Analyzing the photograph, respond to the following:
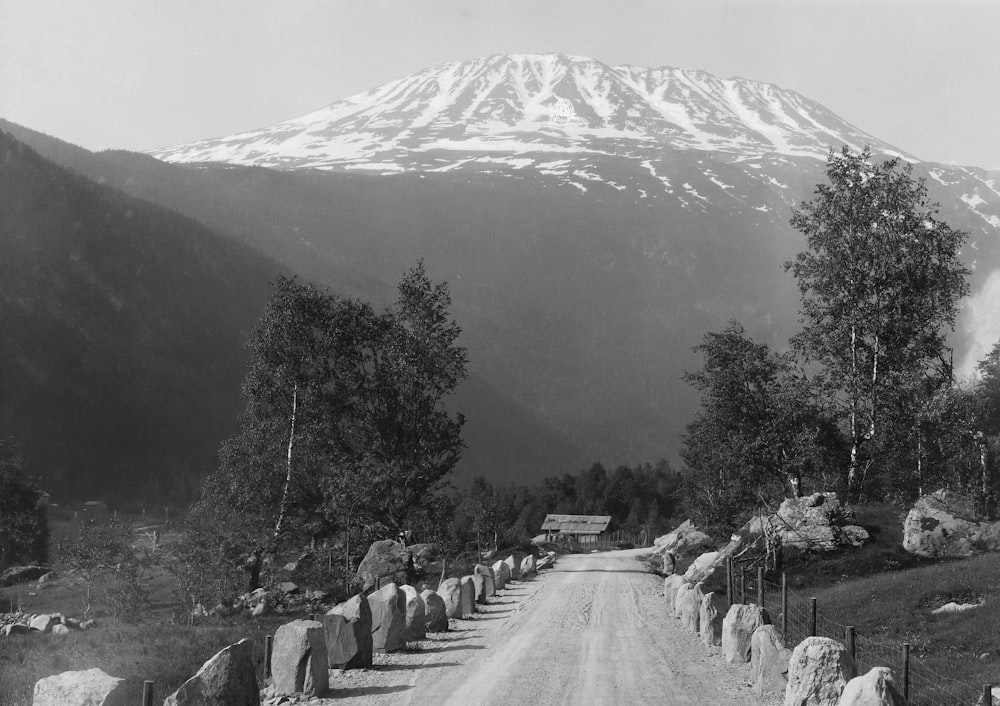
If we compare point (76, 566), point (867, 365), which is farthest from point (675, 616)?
point (76, 566)

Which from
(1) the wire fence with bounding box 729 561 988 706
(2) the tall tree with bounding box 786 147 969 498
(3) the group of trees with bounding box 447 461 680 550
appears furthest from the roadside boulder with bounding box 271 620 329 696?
(3) the group of trees with bounding box 447 461 680 550

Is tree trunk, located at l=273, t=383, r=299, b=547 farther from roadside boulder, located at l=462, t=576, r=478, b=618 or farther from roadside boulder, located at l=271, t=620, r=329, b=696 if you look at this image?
roadside boulder, located at l=271, t=620, r=329, b=696

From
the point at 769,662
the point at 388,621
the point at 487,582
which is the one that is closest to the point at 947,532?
the point at 487,582

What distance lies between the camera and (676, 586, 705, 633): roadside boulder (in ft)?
87.3

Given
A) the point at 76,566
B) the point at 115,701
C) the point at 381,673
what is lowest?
the point at 76,566

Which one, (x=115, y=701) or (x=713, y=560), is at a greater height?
(x=115, y=701)

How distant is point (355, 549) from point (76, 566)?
1609 cm

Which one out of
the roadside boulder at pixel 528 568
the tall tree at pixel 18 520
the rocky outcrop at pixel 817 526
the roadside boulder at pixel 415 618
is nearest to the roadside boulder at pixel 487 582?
the rocky outcrop at pixel 817 526

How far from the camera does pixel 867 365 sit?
4522 cm

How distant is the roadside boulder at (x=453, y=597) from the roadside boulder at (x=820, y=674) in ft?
51.0

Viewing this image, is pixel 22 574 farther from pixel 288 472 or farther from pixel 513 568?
pixel 513 568

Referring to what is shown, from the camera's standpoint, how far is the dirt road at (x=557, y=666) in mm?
17250

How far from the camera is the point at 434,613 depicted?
26.6 m

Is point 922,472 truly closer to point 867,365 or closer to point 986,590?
point 867,365
